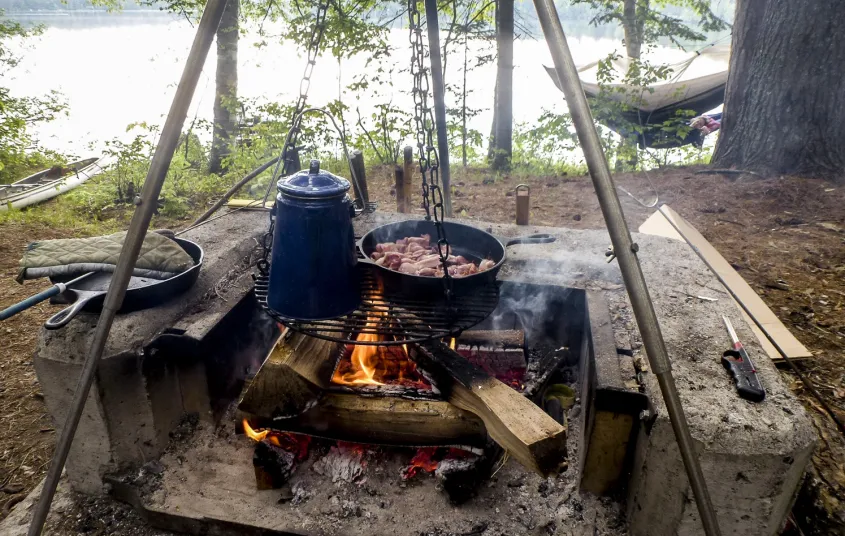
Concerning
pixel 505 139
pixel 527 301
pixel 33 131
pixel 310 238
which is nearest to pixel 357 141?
pixel 505 139

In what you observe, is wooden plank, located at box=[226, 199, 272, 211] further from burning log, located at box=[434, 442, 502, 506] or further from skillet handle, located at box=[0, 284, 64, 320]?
burning log, located at box=[434, 442, 502, 506]

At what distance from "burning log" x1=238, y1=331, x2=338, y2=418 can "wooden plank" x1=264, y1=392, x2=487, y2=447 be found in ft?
0.22

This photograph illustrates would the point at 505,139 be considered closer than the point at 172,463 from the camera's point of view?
No

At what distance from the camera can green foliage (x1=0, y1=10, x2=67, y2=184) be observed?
8.12m

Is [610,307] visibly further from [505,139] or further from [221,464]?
[505,139]

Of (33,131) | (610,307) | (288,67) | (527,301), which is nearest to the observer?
(610,307)

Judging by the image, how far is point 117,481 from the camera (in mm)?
2152

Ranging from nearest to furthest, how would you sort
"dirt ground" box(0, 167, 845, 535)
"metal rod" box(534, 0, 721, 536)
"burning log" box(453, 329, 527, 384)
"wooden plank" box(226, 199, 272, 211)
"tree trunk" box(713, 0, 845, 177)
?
1. "metal rod" box(534, 0, 721, 536)
2. "burning log" box(453, 329, 527, 384)
3. "dirt ground" box(0, 167, 845, 535)
4. "wooden plank" box(226, 199, 272, 211)
5. "tree trunk" box(713, 0, 845, 177)

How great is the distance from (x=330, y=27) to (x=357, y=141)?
1.85m

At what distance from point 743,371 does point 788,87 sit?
5700mm

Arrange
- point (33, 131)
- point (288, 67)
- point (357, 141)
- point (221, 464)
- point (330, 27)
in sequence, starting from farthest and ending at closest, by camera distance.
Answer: point (33, 131), point (288, 67), point (357, 141), point (330, 27), point (221, 464)

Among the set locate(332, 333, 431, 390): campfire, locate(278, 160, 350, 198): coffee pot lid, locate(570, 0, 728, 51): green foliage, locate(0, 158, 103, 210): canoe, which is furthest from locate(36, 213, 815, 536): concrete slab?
locate(570, 0, 728, 51): green foliage

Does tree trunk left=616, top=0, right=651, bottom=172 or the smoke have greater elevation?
tree trunk left=616, top=0, right=651, bottom=172

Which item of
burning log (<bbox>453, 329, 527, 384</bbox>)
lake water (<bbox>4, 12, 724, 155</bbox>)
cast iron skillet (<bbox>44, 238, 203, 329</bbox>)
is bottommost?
burning log (<bbox>453, 329, 527, 384</bbox>)
